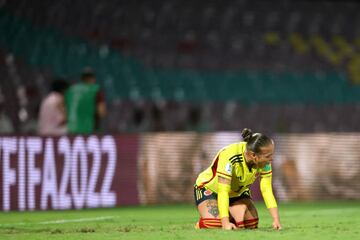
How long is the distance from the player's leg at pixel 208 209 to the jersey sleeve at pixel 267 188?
630 millimetres

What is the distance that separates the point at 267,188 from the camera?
27.3ft

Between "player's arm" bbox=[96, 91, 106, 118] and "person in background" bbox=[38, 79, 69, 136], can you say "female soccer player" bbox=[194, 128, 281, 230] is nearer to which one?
"player's arm" bbox=[96, 91, 106, 118]

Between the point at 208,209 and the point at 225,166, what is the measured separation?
89cm

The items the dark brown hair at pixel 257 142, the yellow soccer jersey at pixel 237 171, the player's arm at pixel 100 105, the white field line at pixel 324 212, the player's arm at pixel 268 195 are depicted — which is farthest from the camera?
the player's arm at pixel 100 105

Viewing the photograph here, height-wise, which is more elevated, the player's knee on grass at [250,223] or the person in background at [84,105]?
the person in background at [84,105]

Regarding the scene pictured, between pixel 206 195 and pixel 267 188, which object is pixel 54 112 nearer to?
pixel 206 195

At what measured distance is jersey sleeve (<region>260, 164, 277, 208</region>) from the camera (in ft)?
27.2

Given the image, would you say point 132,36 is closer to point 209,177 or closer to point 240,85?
point 240,85

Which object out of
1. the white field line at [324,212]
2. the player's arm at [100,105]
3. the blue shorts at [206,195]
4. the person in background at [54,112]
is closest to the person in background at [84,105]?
the player's arm at [100,105]

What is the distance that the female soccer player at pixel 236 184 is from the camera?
7918mm

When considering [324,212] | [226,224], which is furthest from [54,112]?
[226,224]

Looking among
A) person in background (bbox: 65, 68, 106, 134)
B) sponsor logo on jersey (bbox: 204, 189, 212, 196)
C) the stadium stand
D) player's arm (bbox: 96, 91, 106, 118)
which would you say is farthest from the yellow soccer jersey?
the stadium stand

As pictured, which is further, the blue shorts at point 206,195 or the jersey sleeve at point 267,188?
the blue shorts at point 206,195

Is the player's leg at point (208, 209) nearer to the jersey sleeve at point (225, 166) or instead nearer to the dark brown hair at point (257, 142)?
the jersey sleeve at point (225, 166)
